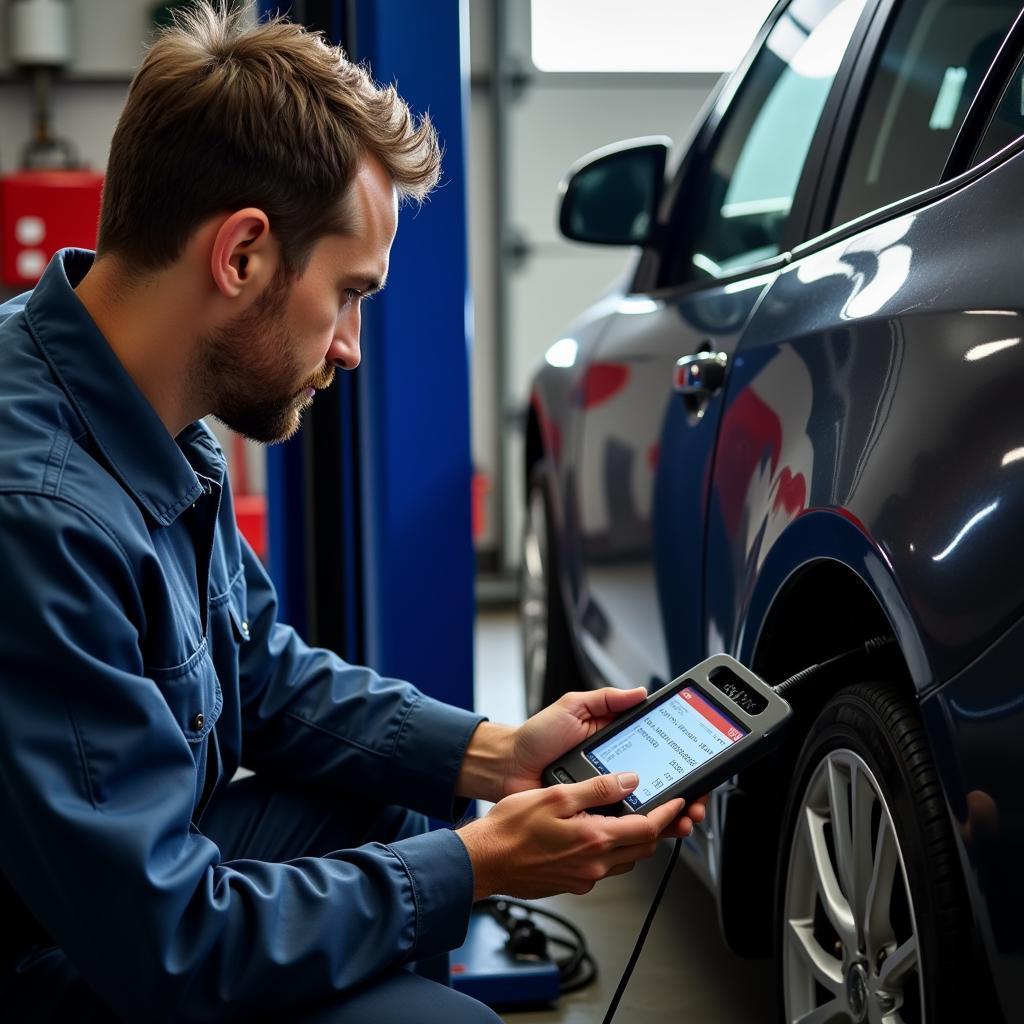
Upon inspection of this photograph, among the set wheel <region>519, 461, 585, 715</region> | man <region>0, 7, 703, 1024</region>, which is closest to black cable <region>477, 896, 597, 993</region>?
wheel <region>519, 461, 585, 715</region>

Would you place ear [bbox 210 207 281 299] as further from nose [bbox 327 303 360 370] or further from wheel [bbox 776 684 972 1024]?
wheel [bbox 776 684 972 1024]

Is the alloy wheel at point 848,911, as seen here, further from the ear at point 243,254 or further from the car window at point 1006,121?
the ear at point 243,254

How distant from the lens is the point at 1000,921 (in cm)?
105

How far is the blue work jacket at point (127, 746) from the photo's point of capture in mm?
1034

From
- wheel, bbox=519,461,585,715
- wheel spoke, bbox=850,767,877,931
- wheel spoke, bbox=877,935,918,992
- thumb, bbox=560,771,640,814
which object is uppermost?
thumb, bbox=560,771,640,814

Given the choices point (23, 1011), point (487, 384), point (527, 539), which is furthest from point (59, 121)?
point (23, 1011)

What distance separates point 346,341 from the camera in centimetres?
135

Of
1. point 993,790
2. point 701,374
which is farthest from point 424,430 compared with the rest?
point 993,790

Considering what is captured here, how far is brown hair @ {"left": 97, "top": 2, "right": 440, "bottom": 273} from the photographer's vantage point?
1.22 meters

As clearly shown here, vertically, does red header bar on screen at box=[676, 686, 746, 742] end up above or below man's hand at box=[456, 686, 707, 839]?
above

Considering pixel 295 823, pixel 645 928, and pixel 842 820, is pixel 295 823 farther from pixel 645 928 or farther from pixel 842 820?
pixel 842 820

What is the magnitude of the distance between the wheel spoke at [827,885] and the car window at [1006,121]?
66 cm

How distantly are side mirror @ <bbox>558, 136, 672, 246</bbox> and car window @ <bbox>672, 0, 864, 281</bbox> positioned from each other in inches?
6.0

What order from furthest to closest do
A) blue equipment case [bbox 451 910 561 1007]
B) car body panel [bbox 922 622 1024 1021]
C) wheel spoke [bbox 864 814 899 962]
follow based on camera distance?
blue equipment case [bbox 451 910 561 1007]
wheel spoke [bbox 864 814 899 962]
car body panel [bbox 922 622 1024 1021]
